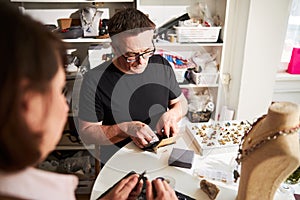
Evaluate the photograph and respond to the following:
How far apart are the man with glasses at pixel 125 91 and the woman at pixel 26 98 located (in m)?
0.88

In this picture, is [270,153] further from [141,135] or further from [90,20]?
[90,20]

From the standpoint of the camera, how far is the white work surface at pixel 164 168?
3.35 ft

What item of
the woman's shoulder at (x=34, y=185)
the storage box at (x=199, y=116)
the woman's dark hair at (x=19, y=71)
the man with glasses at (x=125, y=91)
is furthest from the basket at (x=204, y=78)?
the woman's dark hair at (x=19, y=71)

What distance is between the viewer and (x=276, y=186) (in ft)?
2.83

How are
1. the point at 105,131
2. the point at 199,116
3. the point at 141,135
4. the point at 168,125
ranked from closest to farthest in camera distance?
1. the point at 141,135
2. the point at 168,125
3. the point at 105,131
4. the point at 199,116

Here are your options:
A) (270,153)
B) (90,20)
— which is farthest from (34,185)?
(90,20)

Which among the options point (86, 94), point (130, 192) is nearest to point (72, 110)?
point (86, 94)

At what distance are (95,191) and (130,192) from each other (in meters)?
0.22

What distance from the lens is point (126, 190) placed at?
2.80 ft

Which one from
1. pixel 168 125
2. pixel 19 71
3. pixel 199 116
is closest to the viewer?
pixel 19 71

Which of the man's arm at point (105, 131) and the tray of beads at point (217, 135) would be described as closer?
the tray of beads at point (217, 135)

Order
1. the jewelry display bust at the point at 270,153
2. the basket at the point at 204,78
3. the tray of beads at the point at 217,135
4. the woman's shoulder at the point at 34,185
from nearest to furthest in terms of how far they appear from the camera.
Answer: the woman's shoulder at the point at 34,185, the jewelry display bust at the point at 270,153, the tray of beads at the point at 217,135, the basket at the point at 204,78

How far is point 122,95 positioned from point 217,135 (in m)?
0.55

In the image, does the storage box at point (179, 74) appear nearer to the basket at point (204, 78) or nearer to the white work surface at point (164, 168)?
the basket at point (204, 78)
